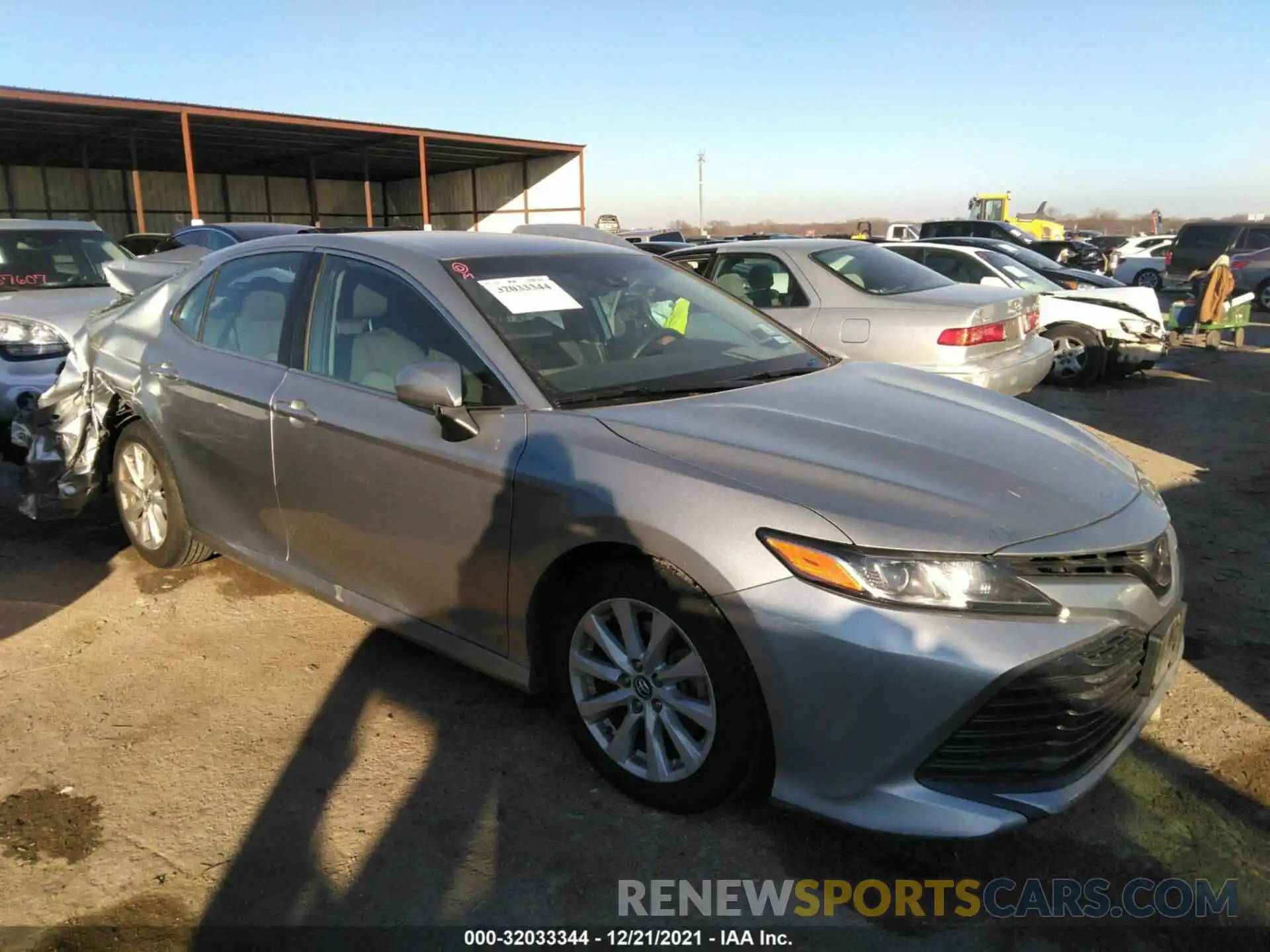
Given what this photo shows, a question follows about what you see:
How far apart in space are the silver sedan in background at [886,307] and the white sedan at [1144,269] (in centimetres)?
2004

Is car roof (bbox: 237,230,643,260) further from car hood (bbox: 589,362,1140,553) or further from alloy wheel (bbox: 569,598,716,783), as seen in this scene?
alloy wheel (bbox: 569,598,716,783)

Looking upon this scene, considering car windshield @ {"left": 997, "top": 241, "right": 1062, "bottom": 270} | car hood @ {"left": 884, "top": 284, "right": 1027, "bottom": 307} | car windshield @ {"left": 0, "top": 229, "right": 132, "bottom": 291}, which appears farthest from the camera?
car windshield @ {"left": 997, "top": 241, "right": 1062, "bottom": 270}

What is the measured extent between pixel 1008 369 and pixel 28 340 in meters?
6.99

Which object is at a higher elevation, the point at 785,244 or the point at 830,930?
the point at 785,244

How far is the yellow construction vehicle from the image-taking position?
107 ft

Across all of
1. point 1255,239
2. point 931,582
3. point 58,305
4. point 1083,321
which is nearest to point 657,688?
point 931,582

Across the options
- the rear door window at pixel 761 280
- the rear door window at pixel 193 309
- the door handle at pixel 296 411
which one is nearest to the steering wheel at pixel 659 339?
the door handle at pixel 296 411

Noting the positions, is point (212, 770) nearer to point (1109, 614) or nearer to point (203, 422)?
point (203, 422)

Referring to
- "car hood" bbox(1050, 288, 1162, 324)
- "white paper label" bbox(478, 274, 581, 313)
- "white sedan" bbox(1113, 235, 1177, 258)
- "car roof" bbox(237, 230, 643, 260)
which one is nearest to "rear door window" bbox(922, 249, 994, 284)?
"car hood" bbox(1050, 288, 1162, 324)

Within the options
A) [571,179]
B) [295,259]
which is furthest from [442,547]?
[571,179]

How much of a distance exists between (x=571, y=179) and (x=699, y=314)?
81.2 ft

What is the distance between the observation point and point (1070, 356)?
1008 cm

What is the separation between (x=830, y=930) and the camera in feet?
7.33

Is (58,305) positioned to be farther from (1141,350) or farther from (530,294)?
(1141,350)
